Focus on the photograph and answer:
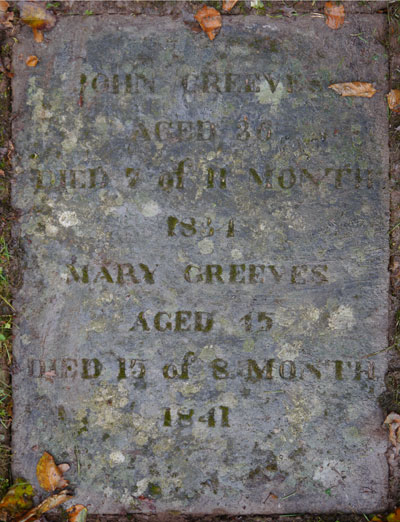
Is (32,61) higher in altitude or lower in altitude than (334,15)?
lower

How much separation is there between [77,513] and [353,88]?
2.95 m

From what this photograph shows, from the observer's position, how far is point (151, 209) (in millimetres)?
2381

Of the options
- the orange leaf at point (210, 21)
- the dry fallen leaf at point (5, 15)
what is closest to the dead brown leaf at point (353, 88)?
the orange leaf at point (210, 21)

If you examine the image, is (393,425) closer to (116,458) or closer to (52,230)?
(116,458)

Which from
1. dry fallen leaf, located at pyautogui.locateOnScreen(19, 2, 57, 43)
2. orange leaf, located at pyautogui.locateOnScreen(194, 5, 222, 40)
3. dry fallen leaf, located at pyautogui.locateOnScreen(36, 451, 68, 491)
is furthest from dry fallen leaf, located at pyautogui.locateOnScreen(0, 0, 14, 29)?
dry fallen leaf, located at pyautogui.locateOnScreen(36, 451, 68, 491)

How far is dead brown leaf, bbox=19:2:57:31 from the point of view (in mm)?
2404

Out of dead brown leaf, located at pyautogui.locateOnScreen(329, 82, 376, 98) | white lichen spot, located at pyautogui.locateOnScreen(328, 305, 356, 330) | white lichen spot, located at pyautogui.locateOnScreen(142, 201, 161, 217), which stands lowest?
white lichen spot, located at pyautogui.locateOnScreen(328, 305, 356, 330)

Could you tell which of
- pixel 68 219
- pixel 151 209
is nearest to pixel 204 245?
pixel 151 209

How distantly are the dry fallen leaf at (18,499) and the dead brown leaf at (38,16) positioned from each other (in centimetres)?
268

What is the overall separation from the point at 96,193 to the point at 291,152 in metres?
1.17

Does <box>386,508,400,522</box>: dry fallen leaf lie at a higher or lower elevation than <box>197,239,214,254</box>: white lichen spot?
lower

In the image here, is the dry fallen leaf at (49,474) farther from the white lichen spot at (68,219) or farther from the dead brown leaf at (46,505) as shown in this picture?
the white lichen spot at (68,219)

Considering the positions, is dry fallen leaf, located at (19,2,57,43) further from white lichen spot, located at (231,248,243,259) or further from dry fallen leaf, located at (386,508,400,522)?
dry fallen leaf, located at (386,508,400,522)

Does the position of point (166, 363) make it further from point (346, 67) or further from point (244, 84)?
point (346, 67)
